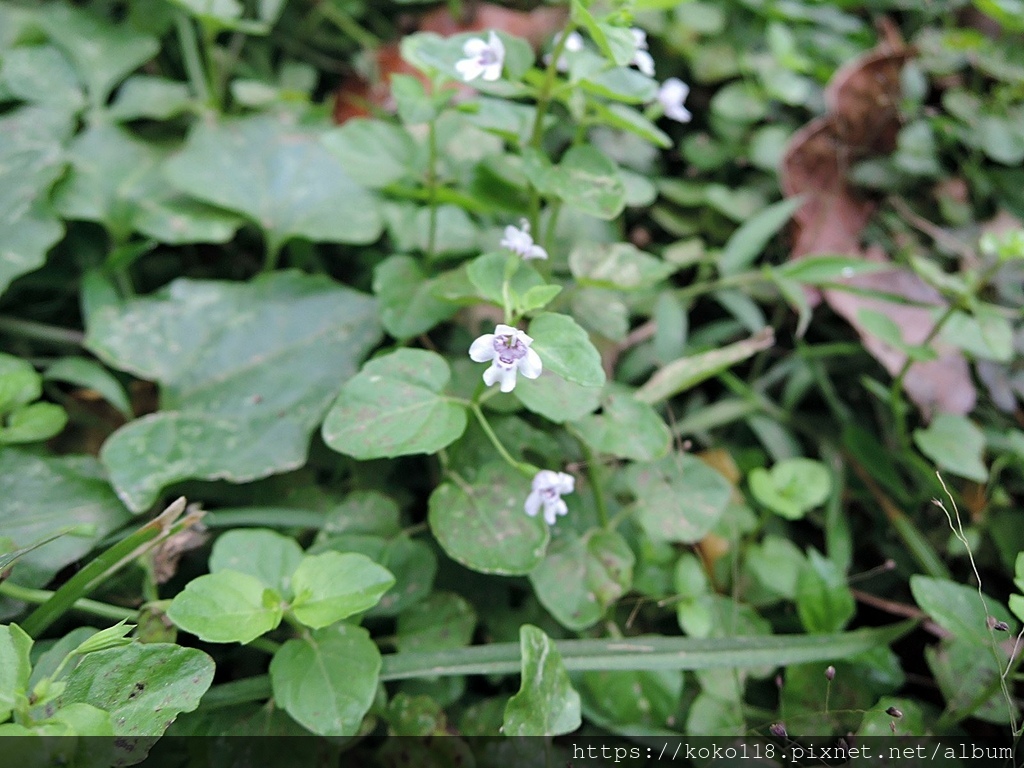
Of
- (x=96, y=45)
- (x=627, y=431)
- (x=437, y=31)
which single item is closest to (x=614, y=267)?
(x=627, y=431)

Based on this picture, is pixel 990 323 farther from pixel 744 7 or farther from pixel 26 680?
pixel 26 680

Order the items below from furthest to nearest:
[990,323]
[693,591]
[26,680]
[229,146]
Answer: [229,146] → [990,323] → [693,591] → [26,680]

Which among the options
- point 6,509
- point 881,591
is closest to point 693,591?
point 881,591

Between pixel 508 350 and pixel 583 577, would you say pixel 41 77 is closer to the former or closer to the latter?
pixel 508 350

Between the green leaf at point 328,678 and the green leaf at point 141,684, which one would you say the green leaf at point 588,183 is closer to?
the green leaf at point 328,678

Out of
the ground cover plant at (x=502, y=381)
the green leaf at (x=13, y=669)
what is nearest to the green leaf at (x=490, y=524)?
the ground cover plant at (x=502, y=381)

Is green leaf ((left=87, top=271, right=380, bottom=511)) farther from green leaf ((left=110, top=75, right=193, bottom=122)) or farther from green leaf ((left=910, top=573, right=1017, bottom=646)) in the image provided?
green leaf ((left=910, top=573, right=1017, bottom=646))
